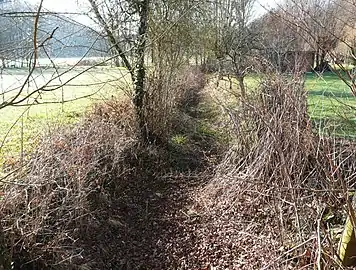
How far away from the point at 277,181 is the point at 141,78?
4.69 meters

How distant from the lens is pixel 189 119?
37.6 feet

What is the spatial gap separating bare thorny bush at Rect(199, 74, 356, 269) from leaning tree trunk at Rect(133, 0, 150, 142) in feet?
7.60

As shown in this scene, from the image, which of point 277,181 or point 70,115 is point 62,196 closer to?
point 277,181

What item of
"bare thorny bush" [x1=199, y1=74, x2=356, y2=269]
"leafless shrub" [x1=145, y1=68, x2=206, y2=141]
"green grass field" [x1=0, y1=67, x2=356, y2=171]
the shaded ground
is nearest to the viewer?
"bare thorny bush" [x1=199, y1=74, x2=356, y2=269]

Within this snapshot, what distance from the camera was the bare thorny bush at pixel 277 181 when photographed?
3.75 metres

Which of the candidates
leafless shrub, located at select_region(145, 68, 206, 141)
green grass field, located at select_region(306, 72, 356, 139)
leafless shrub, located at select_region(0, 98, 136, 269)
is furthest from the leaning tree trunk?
green grass field, located at select_region(306, 72, 356, 139)

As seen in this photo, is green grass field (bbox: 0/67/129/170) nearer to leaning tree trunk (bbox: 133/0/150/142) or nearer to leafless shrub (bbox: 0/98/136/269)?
leaning tree trunk (bbox: 133/0/150/142)

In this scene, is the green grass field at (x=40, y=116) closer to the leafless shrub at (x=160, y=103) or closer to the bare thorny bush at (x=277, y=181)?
the leafless shrub at (x=160, y=103)

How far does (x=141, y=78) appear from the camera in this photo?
8.50m

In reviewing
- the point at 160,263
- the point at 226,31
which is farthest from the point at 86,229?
the point at 226,31

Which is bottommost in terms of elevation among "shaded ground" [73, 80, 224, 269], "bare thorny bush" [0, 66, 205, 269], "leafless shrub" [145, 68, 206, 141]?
"shaded ground" [73, 80, 224, 269]

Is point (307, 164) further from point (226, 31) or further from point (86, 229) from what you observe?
point (226, 31)

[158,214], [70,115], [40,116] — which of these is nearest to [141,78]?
[70,115]

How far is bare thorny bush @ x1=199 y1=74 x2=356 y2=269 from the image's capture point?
3750 mm
